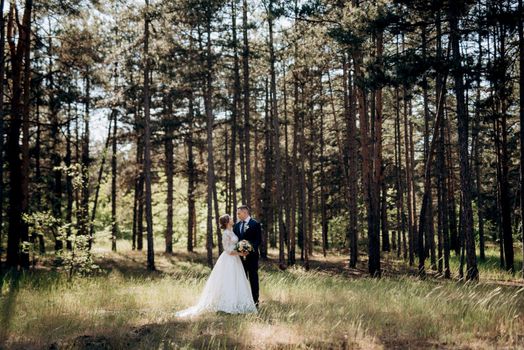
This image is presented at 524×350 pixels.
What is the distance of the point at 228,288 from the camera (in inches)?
359

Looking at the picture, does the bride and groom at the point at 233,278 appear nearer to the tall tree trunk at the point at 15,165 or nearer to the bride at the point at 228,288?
the bride at the point at 228,288

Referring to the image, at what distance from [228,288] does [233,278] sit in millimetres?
235

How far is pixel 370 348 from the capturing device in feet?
21.2

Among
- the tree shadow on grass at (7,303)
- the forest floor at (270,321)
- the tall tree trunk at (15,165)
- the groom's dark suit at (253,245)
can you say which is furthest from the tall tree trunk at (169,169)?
the groom's dark suit at (253,245)

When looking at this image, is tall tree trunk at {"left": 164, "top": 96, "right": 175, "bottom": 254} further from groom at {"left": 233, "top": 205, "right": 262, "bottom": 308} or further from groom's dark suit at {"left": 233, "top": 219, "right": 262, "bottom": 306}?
groom's dark suit at {"left": 233, "top": 219, "right": 262, "bottom": 306}

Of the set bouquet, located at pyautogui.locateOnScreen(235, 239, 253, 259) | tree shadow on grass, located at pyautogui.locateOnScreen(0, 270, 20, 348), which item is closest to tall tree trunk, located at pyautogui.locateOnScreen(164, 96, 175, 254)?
tree shadow on grass, located at pyautogui.locateOnScreen(0, 270, 20, 348)

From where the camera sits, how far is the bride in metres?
8.98

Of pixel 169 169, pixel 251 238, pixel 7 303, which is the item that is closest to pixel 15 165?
pixel 7 303

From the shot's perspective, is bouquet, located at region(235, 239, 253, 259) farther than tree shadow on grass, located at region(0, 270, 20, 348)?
Yes

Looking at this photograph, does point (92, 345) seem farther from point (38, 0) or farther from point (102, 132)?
point (102, 132)

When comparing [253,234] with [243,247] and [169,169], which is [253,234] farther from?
[169,169]

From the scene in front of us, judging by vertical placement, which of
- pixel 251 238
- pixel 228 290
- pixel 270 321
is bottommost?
pixel 270 321

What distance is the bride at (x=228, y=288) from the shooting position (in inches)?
353

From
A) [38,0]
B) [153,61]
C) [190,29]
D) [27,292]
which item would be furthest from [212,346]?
[190,29]
